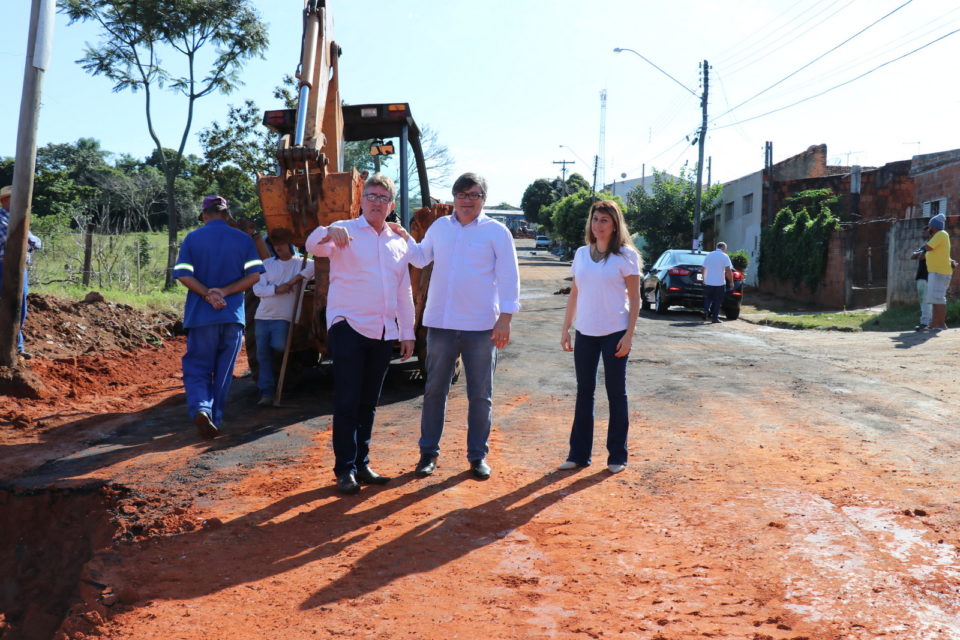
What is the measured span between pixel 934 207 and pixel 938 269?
9197 mm

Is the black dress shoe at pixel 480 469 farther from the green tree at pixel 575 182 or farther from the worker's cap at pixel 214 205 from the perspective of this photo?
the green tree at pixel 575 182

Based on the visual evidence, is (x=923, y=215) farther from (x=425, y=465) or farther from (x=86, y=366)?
(x=425, y=465)

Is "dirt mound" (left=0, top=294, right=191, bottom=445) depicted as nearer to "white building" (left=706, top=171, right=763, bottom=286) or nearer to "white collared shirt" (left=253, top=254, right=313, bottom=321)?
"white collared shirt" (left=253, top=254, right=313, bottom=321)

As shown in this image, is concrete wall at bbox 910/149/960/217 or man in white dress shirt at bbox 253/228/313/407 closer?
man in white dress shirt at bbox 253/228/313/407

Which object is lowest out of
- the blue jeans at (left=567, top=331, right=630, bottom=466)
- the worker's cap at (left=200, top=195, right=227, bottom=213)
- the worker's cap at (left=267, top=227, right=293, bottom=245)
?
the blue jeans at (left=567, top=331, right=630, bottom=466)

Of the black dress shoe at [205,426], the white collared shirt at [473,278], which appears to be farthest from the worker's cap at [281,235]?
the white collared shirt at [473,278]

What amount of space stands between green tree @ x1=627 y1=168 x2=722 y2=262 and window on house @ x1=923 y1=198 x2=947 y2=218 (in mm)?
18207

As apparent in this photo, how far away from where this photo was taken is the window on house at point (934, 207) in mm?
20797

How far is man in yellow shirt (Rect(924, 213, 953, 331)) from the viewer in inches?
529

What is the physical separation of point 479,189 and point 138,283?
13193 mm

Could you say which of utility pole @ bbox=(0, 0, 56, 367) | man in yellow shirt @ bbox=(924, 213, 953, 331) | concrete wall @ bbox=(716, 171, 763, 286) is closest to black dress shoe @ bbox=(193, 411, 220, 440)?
utility pole @ bbox=(0, 0, 56, 367)

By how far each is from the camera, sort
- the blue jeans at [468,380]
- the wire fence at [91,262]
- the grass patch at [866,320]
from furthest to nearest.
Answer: the wire fence at [91,262], the grass patch at [866,320], the blue jeans at [468,380]

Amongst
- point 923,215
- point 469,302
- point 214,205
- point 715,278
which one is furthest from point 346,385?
point 923,215

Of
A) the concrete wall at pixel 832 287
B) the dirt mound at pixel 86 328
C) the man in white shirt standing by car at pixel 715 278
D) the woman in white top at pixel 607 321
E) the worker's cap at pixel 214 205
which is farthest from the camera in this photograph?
the concrete wall at pixel 832 287
